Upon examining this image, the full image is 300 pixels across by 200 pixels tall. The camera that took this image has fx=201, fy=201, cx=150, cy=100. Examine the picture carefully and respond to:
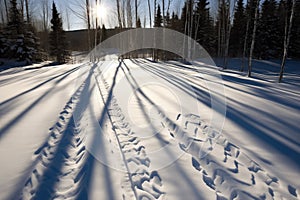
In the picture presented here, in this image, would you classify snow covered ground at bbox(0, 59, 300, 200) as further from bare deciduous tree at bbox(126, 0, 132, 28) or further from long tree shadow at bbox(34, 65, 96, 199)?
bare deciduous tree at bbox(126, 0, 132, 28)

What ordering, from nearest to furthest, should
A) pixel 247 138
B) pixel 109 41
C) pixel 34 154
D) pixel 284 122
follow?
pixel 34 154 → pixel 247 138 → pixel 284 122 → pixel 109 41

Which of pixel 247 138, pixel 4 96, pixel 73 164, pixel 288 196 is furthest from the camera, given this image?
pixel 4 96

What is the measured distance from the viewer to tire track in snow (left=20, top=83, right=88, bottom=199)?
2053 millimetres

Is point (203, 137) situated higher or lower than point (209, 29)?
lower

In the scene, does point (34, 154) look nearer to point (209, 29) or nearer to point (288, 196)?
point (288, 196)

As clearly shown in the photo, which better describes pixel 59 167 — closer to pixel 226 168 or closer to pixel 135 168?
pixel 135 168

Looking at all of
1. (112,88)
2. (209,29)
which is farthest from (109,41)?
(112,88)

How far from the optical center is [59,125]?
12.3 feet

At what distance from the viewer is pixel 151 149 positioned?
9.54ft

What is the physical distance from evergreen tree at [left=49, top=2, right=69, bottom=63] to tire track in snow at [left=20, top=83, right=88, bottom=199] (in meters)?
22.5

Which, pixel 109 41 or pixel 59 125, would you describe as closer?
pixel 59 125

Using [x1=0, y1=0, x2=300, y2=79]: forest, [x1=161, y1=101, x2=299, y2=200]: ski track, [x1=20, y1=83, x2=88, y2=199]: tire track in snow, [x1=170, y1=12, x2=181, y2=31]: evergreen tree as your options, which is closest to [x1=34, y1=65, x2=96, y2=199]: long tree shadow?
[x1=20, y1=83, x2=88, y2=199]: tire track in snow

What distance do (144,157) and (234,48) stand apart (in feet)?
87.3

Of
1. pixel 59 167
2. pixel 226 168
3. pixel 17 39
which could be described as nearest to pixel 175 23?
pixel 17 39
